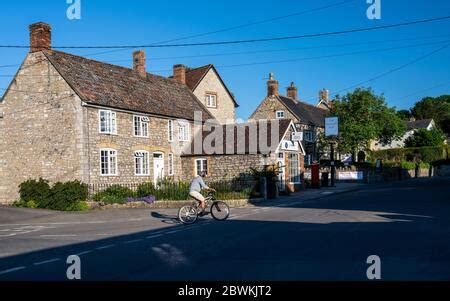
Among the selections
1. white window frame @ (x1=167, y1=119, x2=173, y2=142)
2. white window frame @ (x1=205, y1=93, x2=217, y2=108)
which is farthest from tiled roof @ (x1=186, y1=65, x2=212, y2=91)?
white window frame @ (x1=167, y1=119, x2=173, y2=142)

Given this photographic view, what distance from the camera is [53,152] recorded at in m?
26.8

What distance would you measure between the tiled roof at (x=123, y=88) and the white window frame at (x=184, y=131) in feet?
1.77

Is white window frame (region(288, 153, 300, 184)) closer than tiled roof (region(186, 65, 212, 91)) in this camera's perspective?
Yes

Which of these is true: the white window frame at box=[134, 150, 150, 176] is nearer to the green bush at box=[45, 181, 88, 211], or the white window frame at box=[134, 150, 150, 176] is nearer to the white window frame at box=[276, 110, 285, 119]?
the green bush at box=[45, 181, 88, 211]

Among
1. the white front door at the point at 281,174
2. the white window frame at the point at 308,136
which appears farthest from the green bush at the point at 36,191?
the white window frame at the point at 308,136

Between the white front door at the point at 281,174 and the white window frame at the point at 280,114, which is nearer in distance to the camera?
the white front door at the point at 281,174

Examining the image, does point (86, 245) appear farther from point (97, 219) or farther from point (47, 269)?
point (97, 219)

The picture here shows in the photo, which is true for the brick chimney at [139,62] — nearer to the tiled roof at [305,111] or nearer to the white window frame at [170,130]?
the white window frame at [170,130]

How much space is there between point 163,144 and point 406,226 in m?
21.3

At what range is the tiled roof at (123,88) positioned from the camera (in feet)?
88.9

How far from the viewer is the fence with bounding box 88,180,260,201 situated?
972 inches

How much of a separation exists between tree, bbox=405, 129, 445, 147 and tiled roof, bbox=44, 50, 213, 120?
44.9 metres

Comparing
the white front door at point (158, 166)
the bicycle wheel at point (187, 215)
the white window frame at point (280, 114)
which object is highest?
the white window frame at point (280, 114)
